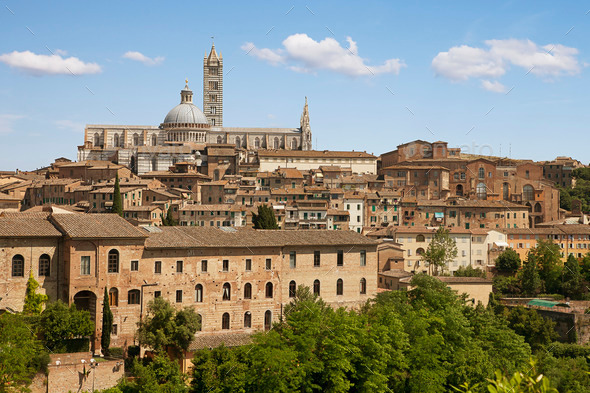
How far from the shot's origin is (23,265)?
27875 millimetres

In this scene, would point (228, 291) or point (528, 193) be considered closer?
point (228, 291)

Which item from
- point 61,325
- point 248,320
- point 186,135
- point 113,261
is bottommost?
point 248,320

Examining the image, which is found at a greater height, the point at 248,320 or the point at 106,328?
the point at 106,328

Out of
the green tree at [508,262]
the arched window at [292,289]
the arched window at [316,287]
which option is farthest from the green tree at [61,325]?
the green tree at [508,262]

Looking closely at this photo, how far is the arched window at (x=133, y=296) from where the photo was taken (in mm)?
29047

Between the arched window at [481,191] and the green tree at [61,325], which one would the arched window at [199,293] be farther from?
the arched window at [481,191]

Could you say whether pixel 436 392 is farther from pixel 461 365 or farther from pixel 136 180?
pixel 136 180

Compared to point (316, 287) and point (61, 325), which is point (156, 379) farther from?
point (316, 287)

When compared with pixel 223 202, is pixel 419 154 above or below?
above

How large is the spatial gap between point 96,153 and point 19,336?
2674 inches

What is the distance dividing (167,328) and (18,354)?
562 centimetres

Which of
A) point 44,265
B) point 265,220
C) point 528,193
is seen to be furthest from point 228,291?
point 528,193

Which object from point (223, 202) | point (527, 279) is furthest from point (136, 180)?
point (527, 279)

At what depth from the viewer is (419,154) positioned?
3046 inches
